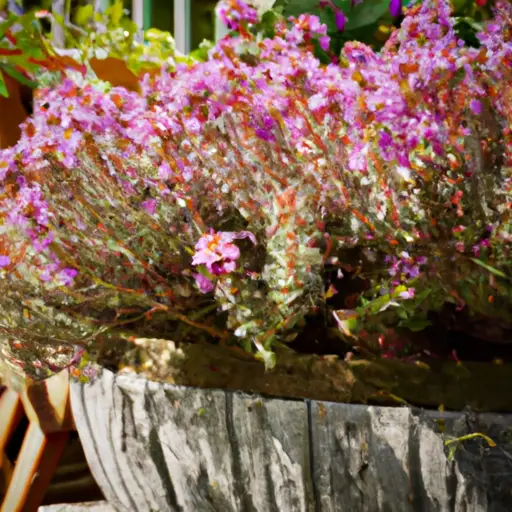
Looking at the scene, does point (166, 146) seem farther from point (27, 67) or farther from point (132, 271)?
point (27, 67)

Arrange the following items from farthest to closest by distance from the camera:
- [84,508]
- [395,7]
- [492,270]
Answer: [395,7]
[84,508]
[492,270]

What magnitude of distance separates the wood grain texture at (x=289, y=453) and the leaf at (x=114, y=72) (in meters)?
1.25

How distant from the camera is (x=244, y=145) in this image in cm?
73

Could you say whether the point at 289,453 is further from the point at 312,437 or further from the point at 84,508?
the point at 84,508

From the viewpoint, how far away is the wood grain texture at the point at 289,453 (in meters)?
0.67

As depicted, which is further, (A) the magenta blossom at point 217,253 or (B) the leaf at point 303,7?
(B) the leaf at point 303,7

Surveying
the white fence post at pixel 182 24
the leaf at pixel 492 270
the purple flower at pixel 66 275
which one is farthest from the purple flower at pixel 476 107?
the white fence post at pixel 182 24

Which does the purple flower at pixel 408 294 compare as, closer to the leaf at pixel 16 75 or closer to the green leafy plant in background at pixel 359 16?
the green leafy plant in background at pixel 359 16

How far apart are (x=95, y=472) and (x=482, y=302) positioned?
624mm

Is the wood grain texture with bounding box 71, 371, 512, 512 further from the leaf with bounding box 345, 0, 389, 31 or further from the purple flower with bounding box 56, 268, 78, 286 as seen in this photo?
the leaf with bounding box 345, 0, 389, 31

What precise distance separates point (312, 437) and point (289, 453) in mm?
35

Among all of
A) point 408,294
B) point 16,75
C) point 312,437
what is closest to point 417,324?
point 408,294

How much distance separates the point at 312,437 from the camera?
71cm

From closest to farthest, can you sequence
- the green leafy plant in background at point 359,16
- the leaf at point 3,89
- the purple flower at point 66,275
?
the purple flower at point 66,275 → the green leafy plant in background at point 359,16 → the leaf at point 3,89
